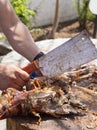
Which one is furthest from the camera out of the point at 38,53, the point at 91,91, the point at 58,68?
the point at 38,53

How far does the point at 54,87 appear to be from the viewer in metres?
2.26

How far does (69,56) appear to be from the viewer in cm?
224

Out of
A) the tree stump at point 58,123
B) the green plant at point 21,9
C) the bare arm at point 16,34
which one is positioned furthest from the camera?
the green plant at point 21,9

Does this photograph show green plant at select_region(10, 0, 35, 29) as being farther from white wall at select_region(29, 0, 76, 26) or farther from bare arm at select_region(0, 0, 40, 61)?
bare arm at select_region(0, 0, 40, 61)

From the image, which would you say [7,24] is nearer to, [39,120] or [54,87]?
[54,87]

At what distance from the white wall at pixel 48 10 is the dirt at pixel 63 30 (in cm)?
12

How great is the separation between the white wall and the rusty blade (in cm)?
428

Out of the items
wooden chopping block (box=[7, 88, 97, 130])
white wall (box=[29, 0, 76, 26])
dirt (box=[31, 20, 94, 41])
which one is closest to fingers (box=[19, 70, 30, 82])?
wooden chopping block (box=[7, 88, 97, 130])

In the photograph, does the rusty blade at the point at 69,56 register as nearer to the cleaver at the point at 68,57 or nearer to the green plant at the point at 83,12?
the cleaver at the point at 68,57

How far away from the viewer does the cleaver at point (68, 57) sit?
7.22ft

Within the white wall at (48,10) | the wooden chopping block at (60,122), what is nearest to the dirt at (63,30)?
the white wall at (48,10)

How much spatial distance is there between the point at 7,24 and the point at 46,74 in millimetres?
768

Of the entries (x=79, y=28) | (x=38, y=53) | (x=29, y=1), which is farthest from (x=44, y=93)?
(x=79, y=28)

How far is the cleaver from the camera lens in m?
2.20
